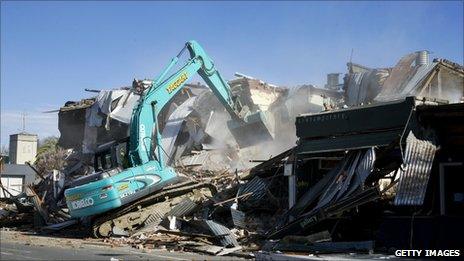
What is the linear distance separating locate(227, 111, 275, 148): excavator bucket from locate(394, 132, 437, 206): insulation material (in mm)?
13423

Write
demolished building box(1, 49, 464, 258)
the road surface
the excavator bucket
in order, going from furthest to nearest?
the excavator bucket, demolished building box(1, 49, 464, 258), the road surface

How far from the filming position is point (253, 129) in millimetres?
28438

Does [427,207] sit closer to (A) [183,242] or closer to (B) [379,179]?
(B) [379,179]

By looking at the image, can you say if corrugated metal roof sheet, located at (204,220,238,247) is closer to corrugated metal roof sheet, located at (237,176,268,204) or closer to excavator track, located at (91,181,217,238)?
corrugated metal roof sheet, located at (237,176,268,204)

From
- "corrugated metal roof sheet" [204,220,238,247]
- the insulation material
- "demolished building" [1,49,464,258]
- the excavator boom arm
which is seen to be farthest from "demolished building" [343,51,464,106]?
"corrugated metal roof sheet" [204,220,238,247]

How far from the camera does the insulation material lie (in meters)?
13.7

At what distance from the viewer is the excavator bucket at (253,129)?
2790cm

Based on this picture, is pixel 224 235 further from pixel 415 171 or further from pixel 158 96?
pixel 158 96

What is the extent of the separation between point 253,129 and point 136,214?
1033 cm

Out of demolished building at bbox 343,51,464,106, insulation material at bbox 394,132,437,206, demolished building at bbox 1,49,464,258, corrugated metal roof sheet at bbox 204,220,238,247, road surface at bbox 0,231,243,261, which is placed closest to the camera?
road surface at bbox 0,231,243,261

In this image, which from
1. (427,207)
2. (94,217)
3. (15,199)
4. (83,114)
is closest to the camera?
(427,207)

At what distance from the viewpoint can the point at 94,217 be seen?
1981 cm

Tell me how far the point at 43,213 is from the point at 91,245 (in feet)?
22.7

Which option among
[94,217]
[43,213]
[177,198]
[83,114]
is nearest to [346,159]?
[177,198]
